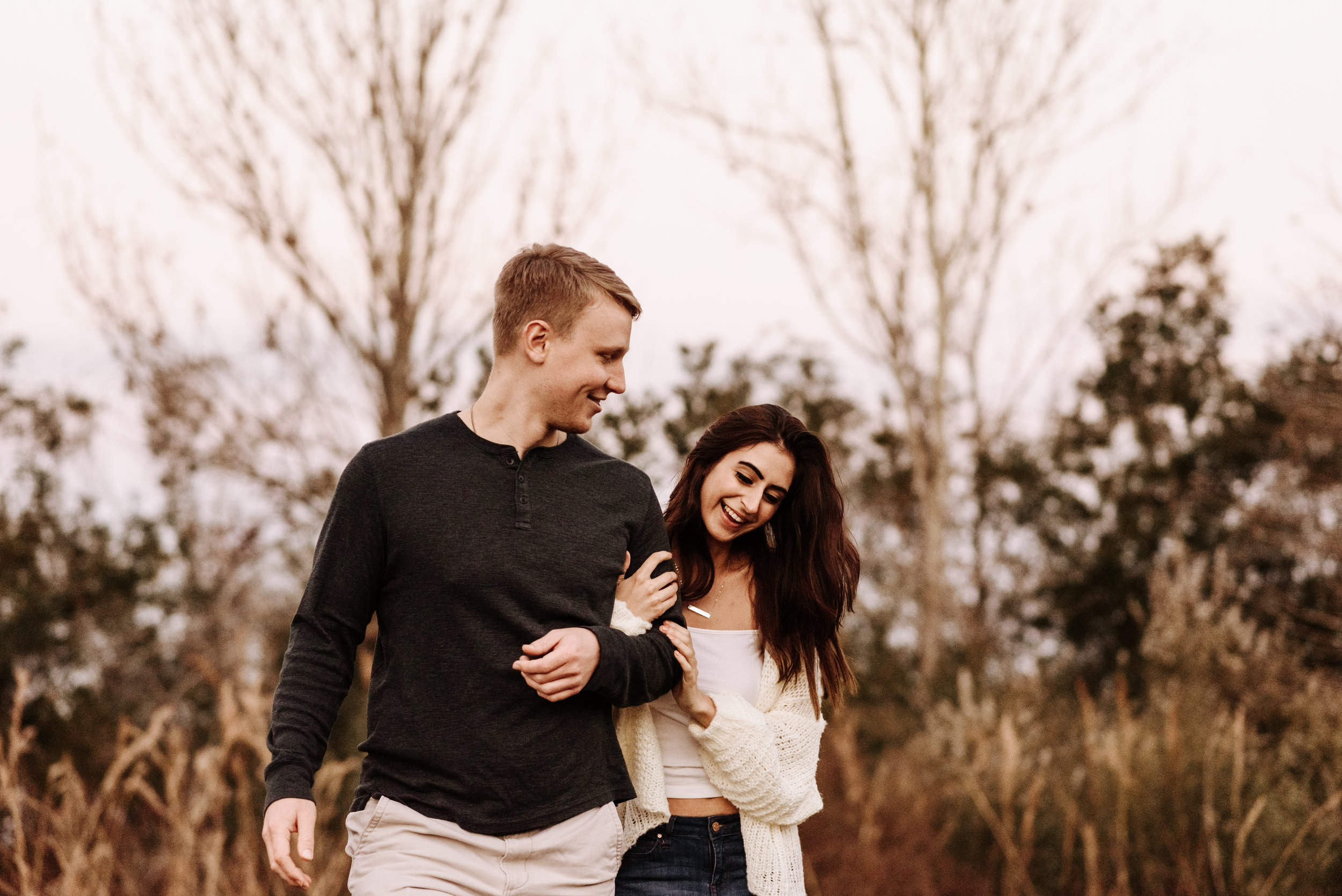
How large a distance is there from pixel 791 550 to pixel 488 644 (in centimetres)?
107

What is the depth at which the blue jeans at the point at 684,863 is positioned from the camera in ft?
9.08

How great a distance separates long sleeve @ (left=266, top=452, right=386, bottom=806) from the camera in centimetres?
229

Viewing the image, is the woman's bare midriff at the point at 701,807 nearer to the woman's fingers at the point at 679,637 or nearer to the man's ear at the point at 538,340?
the woman's fingers at the point at 679,637

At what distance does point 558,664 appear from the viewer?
230 centimetres

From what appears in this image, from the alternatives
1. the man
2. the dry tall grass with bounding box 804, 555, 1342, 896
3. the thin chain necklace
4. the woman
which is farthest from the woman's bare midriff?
the dry tall grass with bounding box 804, 555, 1342, 896

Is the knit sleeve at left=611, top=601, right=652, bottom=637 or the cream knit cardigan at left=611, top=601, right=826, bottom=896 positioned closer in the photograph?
the knit sleeve at left=611, top=601, right=652, bottom=637

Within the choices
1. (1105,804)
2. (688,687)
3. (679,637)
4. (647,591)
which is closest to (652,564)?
(647,591)

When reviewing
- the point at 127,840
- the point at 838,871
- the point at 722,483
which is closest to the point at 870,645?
the point at 838,871

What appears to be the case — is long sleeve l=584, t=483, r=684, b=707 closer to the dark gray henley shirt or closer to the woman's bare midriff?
the dark gray henley shirt

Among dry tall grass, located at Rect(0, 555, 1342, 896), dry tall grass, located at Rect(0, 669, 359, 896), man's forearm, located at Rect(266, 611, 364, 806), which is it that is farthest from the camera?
dry tall grass, located at Rect(0, 555, 1342, 896)

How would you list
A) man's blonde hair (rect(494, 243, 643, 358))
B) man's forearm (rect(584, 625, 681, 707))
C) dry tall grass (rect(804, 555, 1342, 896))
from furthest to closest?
dry tall grass (rect(804, 555, 1342, 896))
man's blonde hair (rect(494, 243, 643, 358))
man's forearm (rect(584, 625, 681, 707))

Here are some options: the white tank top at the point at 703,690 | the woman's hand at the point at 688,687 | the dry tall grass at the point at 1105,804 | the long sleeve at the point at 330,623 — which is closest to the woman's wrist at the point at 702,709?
the woman's hand at the point at 688,687

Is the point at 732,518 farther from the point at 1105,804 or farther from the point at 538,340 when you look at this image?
the point at 1105,804

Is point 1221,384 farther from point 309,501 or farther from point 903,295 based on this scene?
point 309,501
